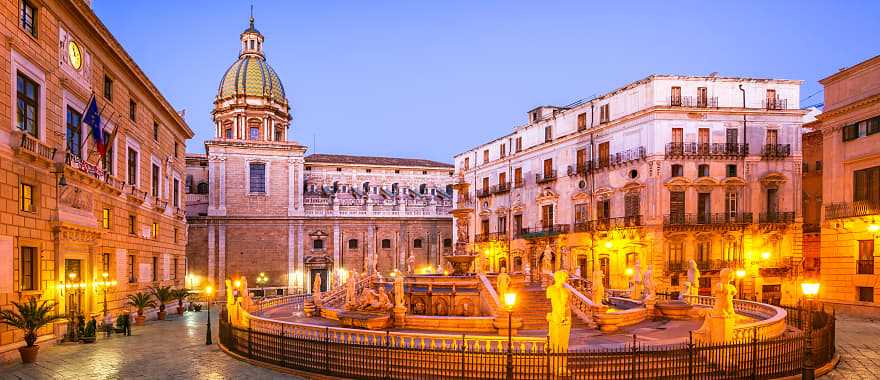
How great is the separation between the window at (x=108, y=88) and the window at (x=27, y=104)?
20.9 feet

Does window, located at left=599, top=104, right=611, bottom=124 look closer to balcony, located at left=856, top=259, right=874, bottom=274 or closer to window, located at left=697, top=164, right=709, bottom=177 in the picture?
window, located at left=697, top=164, right=709, bottom=177

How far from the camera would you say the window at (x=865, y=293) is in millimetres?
26281

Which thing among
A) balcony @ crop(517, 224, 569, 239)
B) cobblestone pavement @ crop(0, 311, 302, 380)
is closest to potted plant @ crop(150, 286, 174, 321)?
cobblestone pavement @ crop(0, 311, 302, 380)

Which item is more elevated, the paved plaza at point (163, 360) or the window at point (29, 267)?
the window at point (29, 267)

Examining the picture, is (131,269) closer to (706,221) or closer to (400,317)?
(400,317)

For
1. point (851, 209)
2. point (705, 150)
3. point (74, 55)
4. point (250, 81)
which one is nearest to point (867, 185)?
point (851, 209)

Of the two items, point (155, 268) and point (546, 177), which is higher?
point (546, 177)

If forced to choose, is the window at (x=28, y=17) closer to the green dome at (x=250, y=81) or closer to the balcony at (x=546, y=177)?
the balcony at (x=546, y=177)

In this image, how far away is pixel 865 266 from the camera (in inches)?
1043

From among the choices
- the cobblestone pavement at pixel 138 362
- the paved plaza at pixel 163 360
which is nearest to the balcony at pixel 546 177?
the paved plaza at pixel 163 360

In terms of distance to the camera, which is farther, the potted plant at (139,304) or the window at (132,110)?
the window at (132,110)

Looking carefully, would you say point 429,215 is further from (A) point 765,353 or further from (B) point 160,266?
(A) point 765,353

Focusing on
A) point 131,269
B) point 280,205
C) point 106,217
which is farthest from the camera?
point 280,205

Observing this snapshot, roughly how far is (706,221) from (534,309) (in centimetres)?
1682
